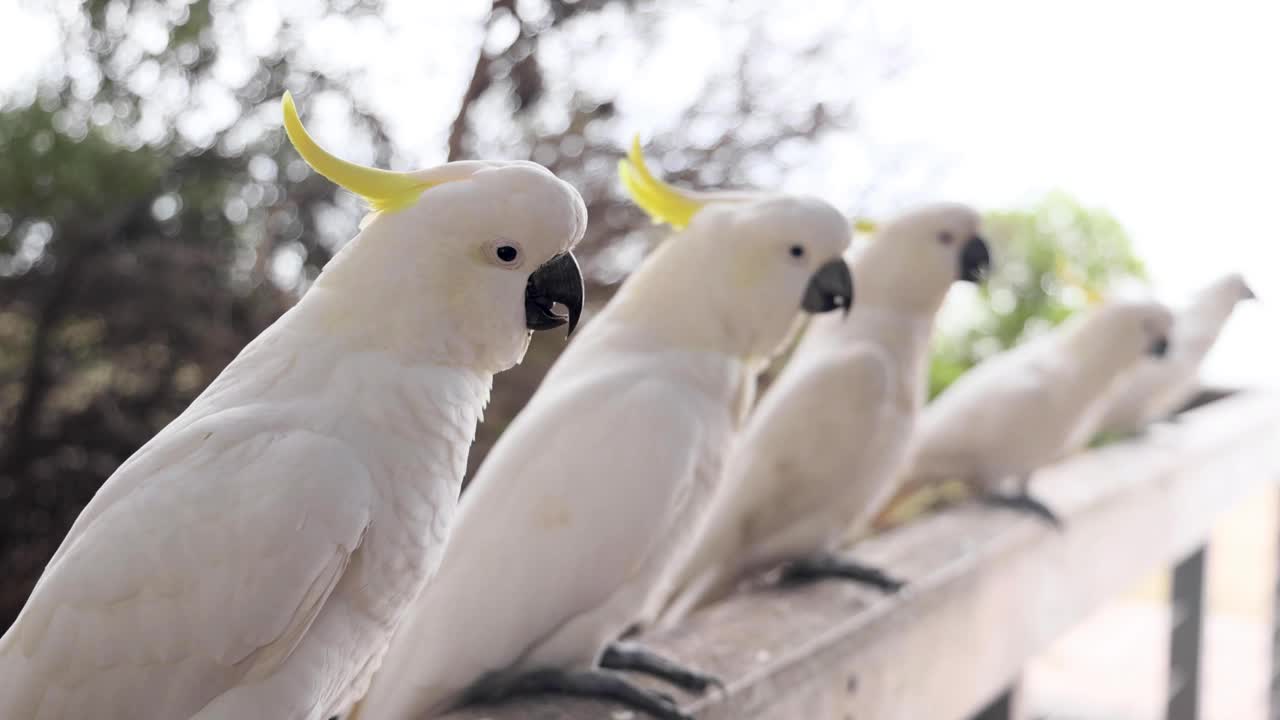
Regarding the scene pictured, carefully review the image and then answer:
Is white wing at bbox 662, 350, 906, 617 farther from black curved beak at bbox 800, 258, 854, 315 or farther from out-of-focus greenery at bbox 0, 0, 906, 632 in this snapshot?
out-of-focus greenery at bbox 0, 0, 906, 632

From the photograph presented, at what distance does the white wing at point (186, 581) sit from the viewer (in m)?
0.52

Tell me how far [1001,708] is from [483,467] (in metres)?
1.25

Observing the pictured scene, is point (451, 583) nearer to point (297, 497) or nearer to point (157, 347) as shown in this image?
point (297, 497)

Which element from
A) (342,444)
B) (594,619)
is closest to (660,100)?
(594,619)

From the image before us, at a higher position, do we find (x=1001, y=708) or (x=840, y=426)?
(x=840, y=426)

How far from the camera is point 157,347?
1.97 m

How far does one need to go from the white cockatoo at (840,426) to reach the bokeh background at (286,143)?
22.0 inches

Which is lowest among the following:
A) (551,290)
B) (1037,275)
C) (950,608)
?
(1037,275)

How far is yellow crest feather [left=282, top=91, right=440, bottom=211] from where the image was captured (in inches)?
23.8

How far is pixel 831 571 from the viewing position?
4.30 ft

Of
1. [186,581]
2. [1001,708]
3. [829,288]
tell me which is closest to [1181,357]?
[1001,708]

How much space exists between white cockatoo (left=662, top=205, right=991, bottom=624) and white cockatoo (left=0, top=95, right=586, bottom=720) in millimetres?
646

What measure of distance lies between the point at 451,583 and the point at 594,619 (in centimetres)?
13

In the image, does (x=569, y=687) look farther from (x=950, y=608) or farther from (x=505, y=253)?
(x=950, y=608)
